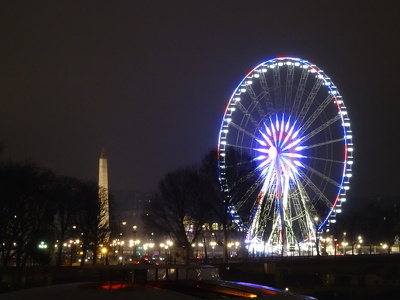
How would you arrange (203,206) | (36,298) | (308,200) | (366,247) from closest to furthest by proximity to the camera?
(36,298), (308,200), (203,206), (366,247)

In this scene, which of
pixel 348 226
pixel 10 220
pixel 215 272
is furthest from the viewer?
pixel 348 226

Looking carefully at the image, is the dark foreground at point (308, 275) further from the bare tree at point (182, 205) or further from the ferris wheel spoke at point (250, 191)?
the bare tree at point (182, 205)

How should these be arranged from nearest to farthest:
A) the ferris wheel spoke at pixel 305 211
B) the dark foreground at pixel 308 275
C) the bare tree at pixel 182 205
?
the dark foreground at pixel 308 275 → the ferris wheel spoke at pixel 305 211 → the bare tree at pixel 182 205

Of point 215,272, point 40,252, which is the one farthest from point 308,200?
point 215,272

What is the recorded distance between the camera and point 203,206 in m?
83.7

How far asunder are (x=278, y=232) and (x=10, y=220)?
26797mm

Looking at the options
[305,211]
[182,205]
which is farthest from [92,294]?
[182,205]

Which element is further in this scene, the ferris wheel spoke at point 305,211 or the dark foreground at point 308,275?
the ferris wheel spoke at point 305,211

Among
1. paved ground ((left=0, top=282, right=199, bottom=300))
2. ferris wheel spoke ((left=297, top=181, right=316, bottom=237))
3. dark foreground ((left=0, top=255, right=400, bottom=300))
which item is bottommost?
paved ground ((left=0, top=282, right=199, bottom=300))

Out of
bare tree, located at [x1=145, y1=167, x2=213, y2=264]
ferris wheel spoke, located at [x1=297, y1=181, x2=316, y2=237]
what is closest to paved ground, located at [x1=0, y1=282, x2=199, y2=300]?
ferris wheel spoke, located at [x1=297, y1=181, x2=316, y2=237]

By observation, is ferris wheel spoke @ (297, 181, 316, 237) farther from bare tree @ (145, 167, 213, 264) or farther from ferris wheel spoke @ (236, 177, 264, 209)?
bare tree @ (145, 167, 213, 264)

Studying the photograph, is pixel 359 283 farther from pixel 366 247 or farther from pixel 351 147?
pixel 366 247

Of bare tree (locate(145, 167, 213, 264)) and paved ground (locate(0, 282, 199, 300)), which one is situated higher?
bare tree (locate(145, 167, 213, 264))

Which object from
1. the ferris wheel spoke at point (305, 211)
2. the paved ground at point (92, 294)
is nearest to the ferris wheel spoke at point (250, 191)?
the ferris wheel spoke at point (305, 211)
